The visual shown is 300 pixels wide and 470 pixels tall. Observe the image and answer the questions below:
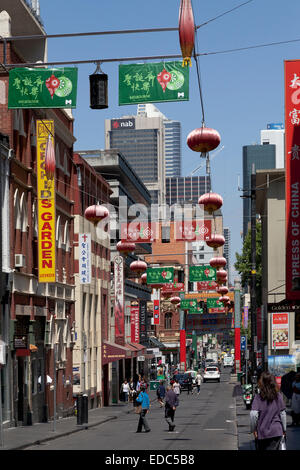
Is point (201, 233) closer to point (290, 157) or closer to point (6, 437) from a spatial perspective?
point (290, 157)

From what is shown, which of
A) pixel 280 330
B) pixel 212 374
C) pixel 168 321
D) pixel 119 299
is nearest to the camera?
pixel 280 330

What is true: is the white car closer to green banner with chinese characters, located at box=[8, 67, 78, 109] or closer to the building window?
the building window

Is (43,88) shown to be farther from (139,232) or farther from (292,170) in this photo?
(139,232)

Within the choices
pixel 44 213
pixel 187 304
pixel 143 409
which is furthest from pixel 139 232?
pixel 187 304

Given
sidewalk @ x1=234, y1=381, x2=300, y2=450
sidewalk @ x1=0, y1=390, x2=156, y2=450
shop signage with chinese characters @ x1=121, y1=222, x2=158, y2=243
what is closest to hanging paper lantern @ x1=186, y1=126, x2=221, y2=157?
sidewalk @ x1=234, y1=381, x2=300, y2=450

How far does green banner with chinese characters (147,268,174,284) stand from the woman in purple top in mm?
46689

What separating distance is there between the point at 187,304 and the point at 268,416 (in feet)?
246

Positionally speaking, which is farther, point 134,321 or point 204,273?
point 134,321

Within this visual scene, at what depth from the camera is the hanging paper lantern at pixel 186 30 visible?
1841 centimetres

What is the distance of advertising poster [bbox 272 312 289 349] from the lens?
4703cm

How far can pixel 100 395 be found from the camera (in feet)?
190

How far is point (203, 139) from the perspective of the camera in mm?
20719
